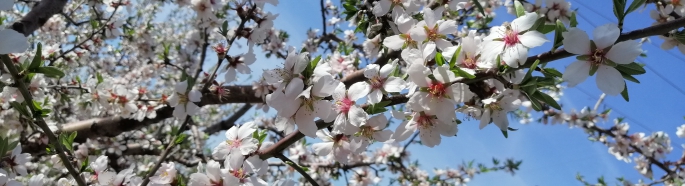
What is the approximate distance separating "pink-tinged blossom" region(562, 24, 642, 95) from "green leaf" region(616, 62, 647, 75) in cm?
1

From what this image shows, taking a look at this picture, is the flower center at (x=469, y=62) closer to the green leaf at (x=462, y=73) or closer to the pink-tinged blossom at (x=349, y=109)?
the green leaf at (x=462, y=73)

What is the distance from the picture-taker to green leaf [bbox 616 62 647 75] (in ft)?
3.03

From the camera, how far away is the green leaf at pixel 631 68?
36.4 inches

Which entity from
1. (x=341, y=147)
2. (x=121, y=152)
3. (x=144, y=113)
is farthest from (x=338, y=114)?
(x=121, y=152)

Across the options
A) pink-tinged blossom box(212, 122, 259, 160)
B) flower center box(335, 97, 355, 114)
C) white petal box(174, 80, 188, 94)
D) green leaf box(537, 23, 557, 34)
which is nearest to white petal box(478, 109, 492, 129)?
green leaf box(537, 23, 557, 34)

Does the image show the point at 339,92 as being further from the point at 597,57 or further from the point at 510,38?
the point at 597,57

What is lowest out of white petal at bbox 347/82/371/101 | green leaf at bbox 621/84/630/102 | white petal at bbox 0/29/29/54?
green leaf at bbox 621/84/630/102

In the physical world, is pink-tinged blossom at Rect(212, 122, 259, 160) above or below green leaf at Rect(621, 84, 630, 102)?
above

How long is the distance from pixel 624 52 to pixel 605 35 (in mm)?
51

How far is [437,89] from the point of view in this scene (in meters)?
0.97

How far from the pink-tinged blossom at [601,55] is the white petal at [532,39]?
0.05m

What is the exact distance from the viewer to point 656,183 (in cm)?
382

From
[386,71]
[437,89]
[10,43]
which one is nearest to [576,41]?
[437,89]

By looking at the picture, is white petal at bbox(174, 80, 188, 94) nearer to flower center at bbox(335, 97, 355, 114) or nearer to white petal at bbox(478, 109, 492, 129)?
flower center at bbox(335, 97, 355, 114)
